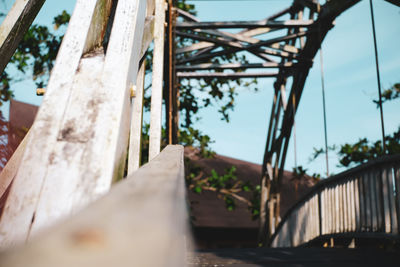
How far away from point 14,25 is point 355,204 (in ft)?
13.6

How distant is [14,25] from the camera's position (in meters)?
1.34

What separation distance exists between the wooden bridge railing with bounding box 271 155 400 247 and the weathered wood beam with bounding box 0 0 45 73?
342 centimetres

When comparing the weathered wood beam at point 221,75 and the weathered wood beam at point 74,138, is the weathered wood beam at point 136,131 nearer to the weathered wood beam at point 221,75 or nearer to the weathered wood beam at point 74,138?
the weathered wood beam at point 74,138

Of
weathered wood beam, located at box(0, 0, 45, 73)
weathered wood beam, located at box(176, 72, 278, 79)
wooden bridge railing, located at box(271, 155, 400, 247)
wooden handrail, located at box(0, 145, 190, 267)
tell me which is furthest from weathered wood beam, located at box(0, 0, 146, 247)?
weathered wood beam, located at box(176, 72, 278, 79)

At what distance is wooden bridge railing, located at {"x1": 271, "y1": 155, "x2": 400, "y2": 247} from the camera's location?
3506 mm

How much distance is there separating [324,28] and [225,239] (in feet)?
26.7

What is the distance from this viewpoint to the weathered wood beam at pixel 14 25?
131 cm

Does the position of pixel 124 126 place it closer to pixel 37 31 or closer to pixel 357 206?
pixel 357 206

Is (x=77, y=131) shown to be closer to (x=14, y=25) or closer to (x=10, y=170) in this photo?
(x=14, y=25)

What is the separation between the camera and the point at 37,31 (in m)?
7.18

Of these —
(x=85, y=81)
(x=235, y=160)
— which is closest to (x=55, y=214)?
(x=85, y=81)

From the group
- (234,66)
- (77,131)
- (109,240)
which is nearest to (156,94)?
(77,131)

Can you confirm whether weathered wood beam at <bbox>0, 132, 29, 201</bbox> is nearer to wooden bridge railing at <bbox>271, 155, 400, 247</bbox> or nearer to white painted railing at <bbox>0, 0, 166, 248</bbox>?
white painted railing at <bbox>0, 0, 166, 248</bbox>

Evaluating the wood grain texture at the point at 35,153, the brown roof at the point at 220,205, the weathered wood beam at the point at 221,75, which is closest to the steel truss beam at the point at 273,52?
the weathered wood beam at the point at 221,75
